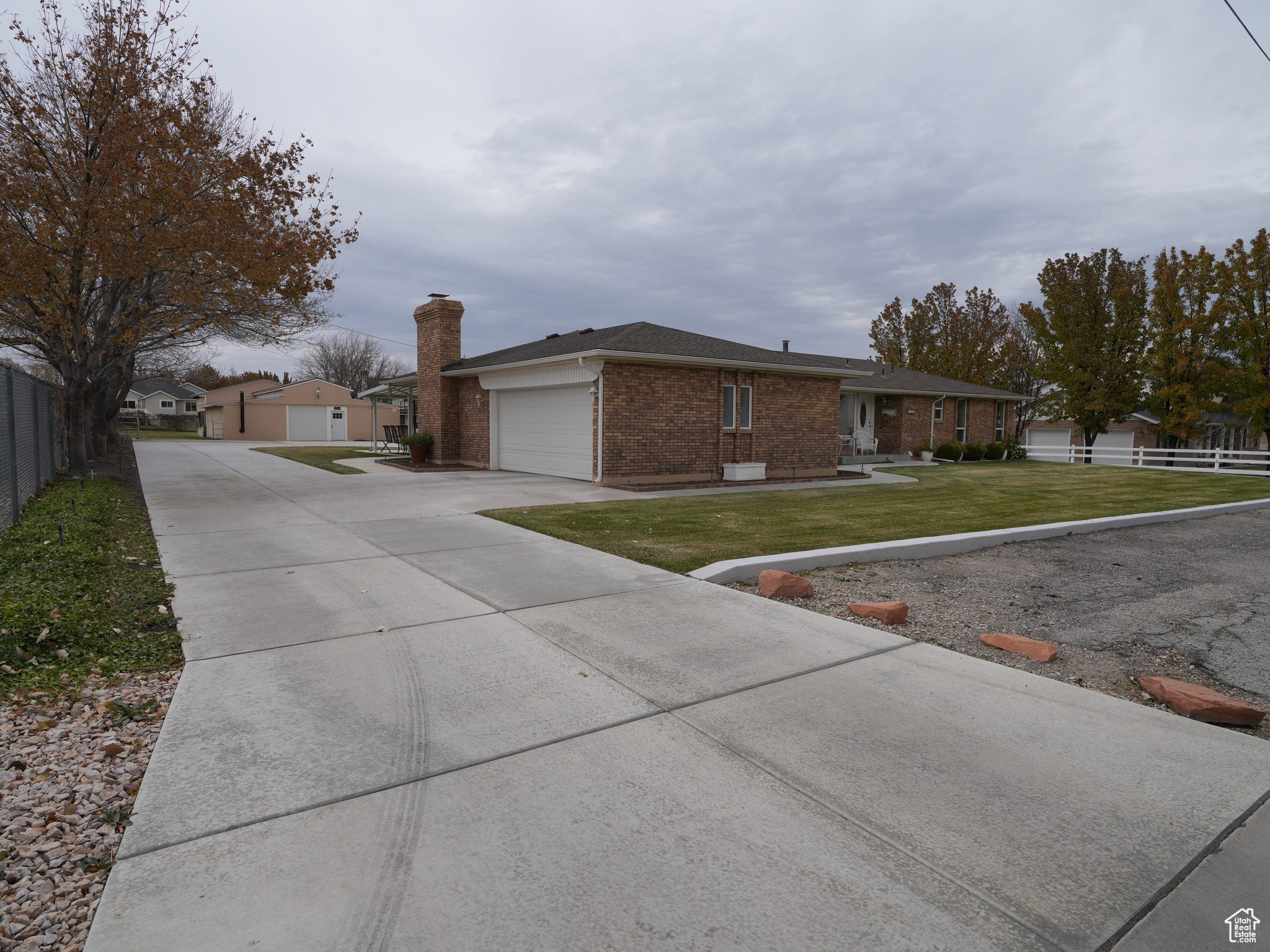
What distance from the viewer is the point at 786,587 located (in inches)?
249

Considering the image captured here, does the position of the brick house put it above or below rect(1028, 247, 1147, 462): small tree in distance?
below

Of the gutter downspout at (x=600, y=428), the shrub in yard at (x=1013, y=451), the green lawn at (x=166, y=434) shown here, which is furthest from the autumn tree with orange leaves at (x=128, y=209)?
the green lawn at (x=166, y=434)

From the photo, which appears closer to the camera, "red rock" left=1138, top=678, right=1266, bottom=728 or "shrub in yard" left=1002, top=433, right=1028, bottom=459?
"red rock" left=1138, top=678, right=1266, bottom=728

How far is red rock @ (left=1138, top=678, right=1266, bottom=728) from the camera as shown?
3.89m

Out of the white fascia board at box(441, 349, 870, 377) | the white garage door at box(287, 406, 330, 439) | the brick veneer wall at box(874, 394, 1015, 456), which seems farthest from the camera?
the white garage door at box(287, 406, 330, 439)

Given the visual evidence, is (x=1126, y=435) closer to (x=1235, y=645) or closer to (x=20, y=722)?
(x=1235, y=645)

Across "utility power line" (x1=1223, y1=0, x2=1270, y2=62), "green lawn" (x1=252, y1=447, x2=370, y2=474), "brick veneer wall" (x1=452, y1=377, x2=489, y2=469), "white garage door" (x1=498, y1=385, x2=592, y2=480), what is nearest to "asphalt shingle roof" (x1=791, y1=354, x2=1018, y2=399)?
"white garage door" (x1=498, y1=385, x2=592, y2=480)

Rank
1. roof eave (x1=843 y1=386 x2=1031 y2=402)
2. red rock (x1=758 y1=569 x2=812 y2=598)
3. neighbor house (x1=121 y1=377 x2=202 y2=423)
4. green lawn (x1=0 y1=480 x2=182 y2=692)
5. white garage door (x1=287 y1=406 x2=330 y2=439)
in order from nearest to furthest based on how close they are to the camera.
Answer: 1. green lawn (x1=0 y1=480 x2=182 y2=692)
2. red rock (x1=758 y1=569 x2=812 y2=598)
3. roof eave (x1=843 y1=386 x2=1031 y2=402)
4. white garage door (x1=287 y1=406 x2=330 y2=439)
5. neighbor house (x1=121 y1=377 x2=202 y2=423)

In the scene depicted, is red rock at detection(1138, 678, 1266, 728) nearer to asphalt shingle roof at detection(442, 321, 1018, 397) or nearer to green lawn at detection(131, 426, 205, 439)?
asphalt shingle roof at detection(442, 321, 1018, 397)

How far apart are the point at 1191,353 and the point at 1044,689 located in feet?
107

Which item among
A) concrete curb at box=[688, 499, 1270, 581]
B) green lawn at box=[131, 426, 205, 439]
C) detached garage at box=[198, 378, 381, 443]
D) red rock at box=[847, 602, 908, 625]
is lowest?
red rock at box=[847, 602, 908, 625]

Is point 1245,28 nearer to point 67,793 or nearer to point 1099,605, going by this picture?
point 1099,605

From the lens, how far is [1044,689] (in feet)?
14.1

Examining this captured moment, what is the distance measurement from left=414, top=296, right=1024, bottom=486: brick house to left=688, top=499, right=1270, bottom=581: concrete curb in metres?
7.75
